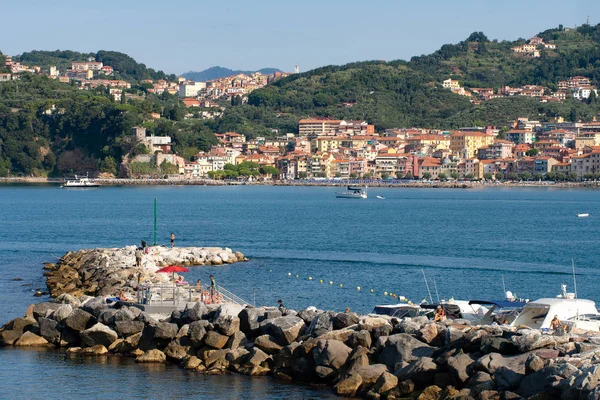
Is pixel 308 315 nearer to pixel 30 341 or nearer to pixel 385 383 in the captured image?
pixel 385 383

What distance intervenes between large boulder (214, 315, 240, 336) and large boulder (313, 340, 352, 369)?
1.67 metres

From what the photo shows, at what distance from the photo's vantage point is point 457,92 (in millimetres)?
184000

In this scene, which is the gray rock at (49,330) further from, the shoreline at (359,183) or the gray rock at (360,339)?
the shoreline at (359,183)

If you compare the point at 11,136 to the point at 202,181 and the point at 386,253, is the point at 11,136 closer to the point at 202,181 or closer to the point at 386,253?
the point at 202,181

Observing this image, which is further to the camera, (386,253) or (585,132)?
(585,132)

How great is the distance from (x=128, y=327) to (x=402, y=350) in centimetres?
470

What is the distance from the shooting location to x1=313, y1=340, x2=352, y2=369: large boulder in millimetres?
14305

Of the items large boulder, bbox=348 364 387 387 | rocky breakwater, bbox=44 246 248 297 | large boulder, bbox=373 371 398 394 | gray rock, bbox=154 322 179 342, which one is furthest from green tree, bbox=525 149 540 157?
large boulder, bbox=373 371 398 394

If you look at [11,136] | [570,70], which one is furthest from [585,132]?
[11,136]

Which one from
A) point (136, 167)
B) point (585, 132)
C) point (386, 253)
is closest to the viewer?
point (386, 253)

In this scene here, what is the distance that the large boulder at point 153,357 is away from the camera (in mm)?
15875

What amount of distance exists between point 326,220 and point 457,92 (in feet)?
434

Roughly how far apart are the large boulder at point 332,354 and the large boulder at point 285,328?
0.76 m

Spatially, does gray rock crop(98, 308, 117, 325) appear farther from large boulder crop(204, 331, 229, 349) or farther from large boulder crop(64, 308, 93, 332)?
large boulder crop(204, 331, 229, 349)
